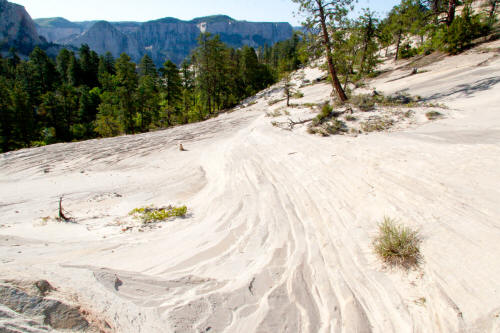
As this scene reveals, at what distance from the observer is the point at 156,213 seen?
5.43 metres

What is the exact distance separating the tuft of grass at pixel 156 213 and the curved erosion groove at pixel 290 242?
0.32 meters

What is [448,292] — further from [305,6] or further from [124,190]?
[305,6]

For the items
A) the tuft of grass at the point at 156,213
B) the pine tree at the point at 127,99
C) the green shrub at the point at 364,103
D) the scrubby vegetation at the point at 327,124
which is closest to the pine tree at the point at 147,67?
the pine tree at the point at 127,99

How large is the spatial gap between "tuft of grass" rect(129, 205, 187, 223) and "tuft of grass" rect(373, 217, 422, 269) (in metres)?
4.06

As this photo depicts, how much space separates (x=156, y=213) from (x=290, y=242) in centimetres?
309

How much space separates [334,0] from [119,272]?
1413cm

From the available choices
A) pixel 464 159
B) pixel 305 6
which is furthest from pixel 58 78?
pixel 464 159

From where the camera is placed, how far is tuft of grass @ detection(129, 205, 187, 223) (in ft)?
17.5

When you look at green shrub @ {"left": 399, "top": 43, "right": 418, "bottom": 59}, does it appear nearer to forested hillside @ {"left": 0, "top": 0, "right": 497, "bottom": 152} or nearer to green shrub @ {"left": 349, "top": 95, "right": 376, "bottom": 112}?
forested hillside @ {"left": 0, "top": 0, "right": 497, "bottom": 152}

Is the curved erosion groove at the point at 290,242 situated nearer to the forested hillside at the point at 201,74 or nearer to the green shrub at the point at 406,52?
the forested hillside at the point at 201,74

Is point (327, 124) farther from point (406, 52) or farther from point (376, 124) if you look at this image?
point (406, 52)

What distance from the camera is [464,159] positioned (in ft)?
18.0

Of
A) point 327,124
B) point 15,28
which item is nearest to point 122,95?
point 327,124

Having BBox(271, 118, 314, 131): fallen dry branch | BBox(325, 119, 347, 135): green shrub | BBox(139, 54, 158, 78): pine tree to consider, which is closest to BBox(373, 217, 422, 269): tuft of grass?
BBox(325, 119, 347, 135): green shrub
